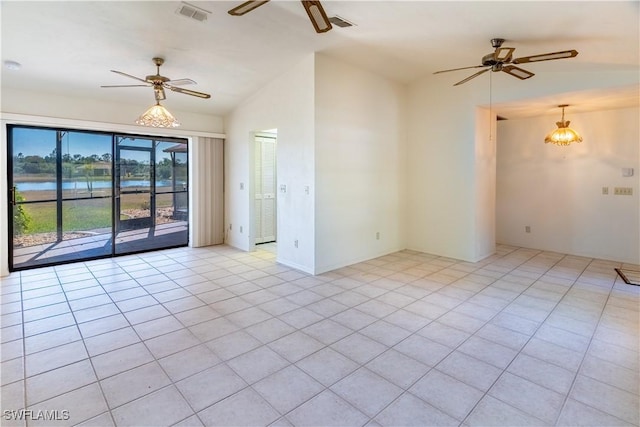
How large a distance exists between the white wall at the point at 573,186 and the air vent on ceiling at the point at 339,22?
444 cm

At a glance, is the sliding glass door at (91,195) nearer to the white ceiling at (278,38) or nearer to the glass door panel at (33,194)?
the glass door panel at (33,194)

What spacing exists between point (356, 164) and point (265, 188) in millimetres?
2278

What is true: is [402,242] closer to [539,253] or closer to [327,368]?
[539,253]

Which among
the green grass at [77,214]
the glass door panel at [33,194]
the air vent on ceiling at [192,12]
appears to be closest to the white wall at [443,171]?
the air vent on ceiling at [192,12]

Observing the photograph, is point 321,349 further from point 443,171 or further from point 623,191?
point 623,191

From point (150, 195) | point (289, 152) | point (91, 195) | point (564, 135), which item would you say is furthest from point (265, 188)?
point (564, 135)

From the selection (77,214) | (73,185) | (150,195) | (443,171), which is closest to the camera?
(73,185)

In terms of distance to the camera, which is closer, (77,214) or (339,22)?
(339,22)

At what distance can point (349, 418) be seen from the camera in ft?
6.48

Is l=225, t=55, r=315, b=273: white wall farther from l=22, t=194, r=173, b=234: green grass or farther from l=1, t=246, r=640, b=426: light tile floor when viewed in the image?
l=22, t=194, r=173, b=234: green grass

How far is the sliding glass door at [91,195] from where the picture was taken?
5035 mm

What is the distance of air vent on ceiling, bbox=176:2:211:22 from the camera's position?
3.21 m

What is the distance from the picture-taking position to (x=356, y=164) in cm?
535

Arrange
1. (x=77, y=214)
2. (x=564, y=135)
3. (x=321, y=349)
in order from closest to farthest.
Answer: (x=321, y=349) < (x=564, y=135) < (x=77, y=214)
